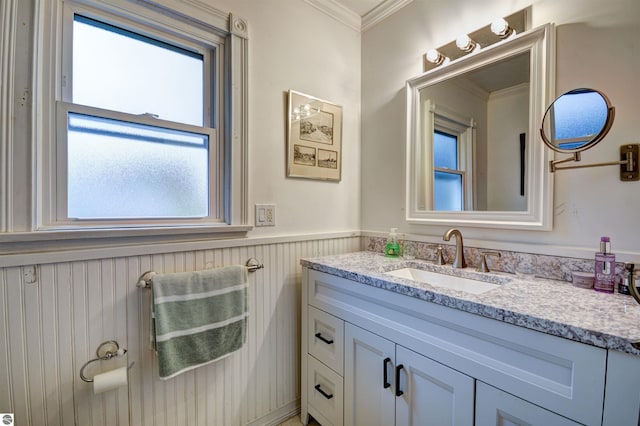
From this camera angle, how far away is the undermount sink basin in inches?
47.4

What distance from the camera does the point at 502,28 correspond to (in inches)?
47.8

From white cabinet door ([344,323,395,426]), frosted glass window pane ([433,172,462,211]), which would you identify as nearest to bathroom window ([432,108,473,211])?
frosted glass window pane ([433,172,462,211])

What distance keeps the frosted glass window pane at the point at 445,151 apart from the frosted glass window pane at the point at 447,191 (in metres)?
0.05

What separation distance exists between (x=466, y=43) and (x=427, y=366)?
1426 mm

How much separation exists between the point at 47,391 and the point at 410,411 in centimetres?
127

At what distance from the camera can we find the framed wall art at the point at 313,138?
1.56m

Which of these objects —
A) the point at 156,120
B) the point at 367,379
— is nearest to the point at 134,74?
the point at 156,120

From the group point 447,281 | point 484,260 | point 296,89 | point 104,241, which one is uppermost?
point 296,89

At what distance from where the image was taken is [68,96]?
104cm

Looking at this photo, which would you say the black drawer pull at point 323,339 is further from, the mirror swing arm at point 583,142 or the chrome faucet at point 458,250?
the mirror swing arm at point 583,142

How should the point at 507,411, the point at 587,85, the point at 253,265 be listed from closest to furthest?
the point at 507,411 < the point at 587,85 < the point at 253,265

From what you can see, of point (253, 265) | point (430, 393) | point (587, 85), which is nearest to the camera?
point (430, 393)

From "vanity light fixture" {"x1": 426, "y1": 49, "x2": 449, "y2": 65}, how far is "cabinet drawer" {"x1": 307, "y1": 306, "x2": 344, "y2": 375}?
140 cm

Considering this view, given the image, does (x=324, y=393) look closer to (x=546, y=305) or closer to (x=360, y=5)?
(x=546, y=305)
